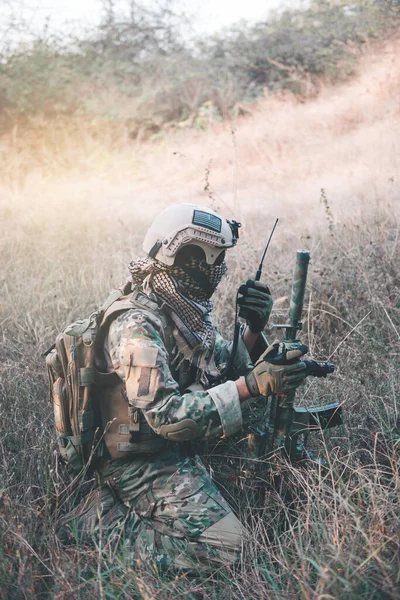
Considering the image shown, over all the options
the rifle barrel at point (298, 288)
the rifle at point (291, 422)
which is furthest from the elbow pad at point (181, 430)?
the rifle barrel at point (298, 288)

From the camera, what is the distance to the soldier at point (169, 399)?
226cm

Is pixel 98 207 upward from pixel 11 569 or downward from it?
upward

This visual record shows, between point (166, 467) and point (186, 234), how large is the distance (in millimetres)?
1089

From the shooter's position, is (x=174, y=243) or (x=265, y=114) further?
(x=265, y=114)

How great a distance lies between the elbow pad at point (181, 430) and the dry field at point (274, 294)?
0.51 m

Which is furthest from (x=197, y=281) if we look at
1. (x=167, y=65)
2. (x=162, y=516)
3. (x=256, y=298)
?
(x=167, y=65)

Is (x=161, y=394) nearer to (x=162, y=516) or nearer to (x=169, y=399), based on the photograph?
(x=169, y=399)

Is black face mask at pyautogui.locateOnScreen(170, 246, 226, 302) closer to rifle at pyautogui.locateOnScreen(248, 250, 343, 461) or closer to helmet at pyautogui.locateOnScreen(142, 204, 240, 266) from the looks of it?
helmet at pyautogui.locateOnScreen(142, 204, 240, 266)

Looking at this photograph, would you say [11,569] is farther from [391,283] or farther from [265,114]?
[265,114]

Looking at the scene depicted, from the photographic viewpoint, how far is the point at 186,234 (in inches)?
99.0

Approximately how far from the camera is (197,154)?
1120 cm

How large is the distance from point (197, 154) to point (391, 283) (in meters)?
7.77

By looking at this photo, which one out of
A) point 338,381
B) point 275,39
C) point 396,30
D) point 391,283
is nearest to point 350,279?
point 391,283

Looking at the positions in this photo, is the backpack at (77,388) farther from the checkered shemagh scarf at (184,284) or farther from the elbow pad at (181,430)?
the elbow pad at (181,430)
